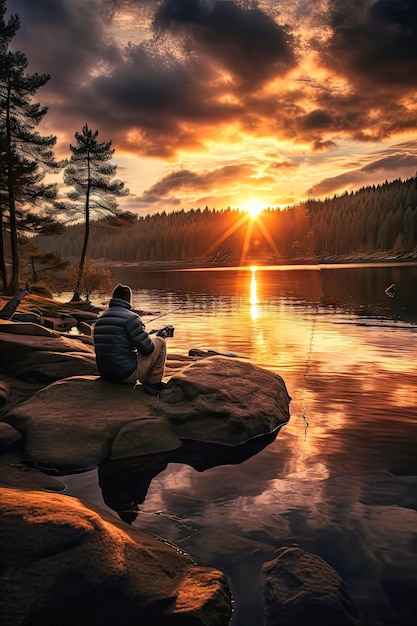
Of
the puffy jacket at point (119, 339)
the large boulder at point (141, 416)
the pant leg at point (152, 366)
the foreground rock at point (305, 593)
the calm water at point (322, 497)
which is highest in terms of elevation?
the puffy jacket at point (119, 339)

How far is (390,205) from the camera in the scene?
550ft

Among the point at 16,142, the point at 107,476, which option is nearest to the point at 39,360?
the point at 107,476

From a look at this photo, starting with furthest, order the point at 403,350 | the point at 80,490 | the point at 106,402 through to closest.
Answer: the point at 403,350
the point at 106,402
the point at 80,490

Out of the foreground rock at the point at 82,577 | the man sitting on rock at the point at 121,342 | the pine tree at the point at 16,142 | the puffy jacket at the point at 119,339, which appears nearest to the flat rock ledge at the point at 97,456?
the foreground rock at the point at 82,577

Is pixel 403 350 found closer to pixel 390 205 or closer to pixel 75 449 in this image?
pixel 75 449

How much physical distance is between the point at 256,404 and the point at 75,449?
3.54 metres

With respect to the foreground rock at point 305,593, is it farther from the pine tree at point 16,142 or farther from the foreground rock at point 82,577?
the pine tree at point 16,142

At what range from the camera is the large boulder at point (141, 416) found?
291 inches

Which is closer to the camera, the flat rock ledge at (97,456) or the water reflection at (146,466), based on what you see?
the flat rock ledge at (97,456)

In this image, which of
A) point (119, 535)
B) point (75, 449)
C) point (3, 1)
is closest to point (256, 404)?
point (75, 449)

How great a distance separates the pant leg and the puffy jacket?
0.19 meters

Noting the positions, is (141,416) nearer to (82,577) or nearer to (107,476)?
(107,476)

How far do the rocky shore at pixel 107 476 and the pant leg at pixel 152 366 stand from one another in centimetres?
36

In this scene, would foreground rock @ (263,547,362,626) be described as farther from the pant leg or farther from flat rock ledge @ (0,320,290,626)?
the pant leg
